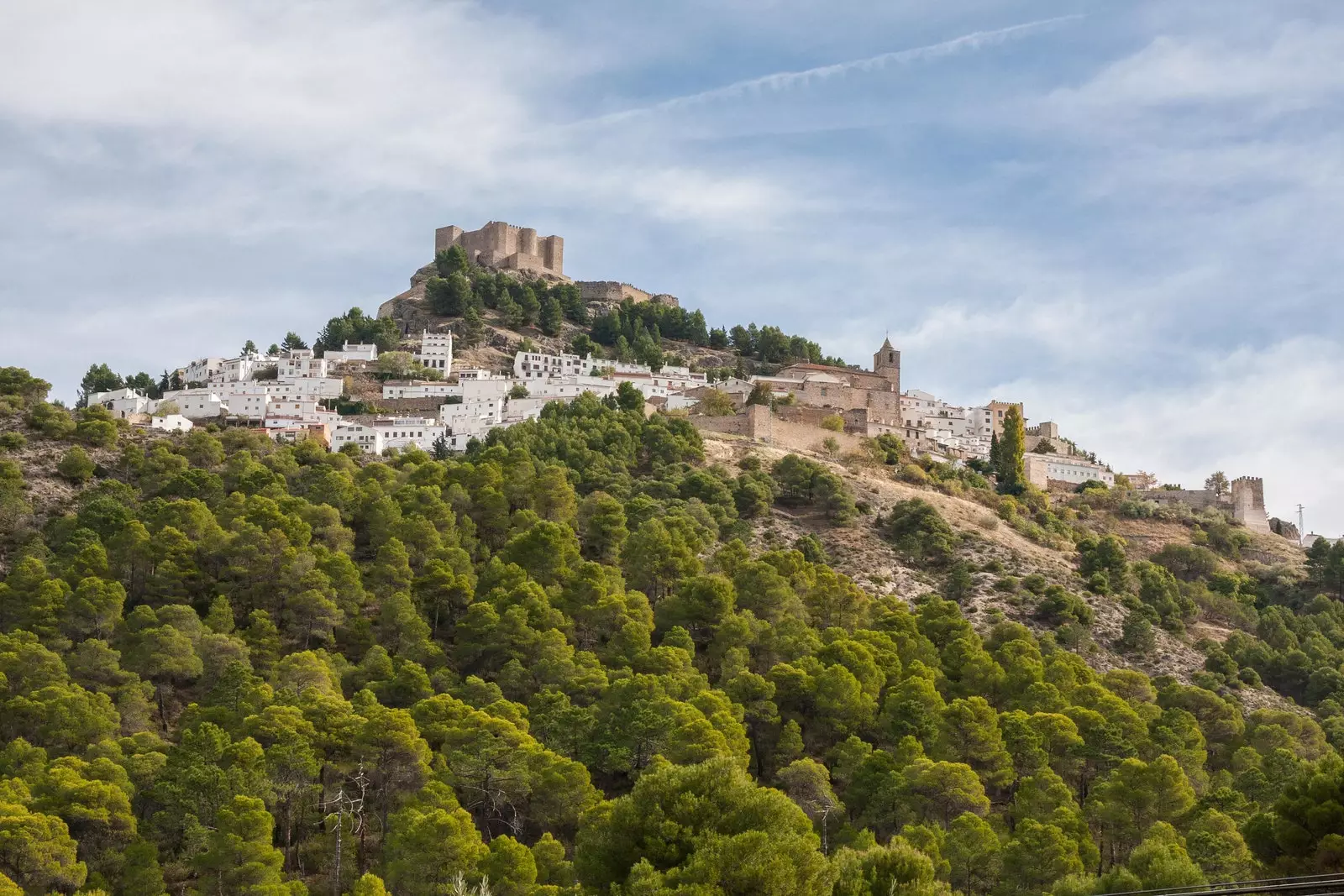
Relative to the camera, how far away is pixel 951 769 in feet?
116

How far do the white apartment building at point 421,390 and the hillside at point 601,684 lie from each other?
19457mm

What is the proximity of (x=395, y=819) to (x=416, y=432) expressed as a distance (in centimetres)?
4920

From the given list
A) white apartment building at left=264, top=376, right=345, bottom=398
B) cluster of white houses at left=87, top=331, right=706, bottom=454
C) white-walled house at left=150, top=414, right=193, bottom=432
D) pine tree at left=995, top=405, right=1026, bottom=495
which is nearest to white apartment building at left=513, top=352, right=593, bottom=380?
cluster of white houses at left=87, top=331, right=706, bottom=454

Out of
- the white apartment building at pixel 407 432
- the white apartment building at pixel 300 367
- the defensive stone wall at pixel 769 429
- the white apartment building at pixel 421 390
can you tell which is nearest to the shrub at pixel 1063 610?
the defensive stone wall at pixel 769 429

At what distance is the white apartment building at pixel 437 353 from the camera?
305ft

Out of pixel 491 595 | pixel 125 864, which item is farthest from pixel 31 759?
pixel 491 595

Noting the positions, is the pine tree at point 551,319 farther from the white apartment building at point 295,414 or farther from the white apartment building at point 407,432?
the white apartment building at point 295,414

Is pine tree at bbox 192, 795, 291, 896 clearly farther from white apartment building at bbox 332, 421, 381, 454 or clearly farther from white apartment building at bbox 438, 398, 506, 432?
white apartment building at bbox 438, 398, 506, 432

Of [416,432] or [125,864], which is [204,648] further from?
[416,432]

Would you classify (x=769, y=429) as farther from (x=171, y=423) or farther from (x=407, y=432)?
(x=171, y=423)

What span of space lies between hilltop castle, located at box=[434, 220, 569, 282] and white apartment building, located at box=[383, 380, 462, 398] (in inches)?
884

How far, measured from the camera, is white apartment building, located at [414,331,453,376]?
93.0 meters

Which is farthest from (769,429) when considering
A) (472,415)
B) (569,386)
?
(472,415)

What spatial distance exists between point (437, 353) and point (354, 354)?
196 inches
